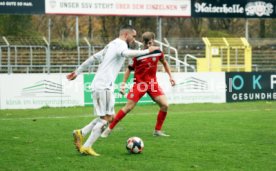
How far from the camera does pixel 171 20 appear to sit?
53.4 m

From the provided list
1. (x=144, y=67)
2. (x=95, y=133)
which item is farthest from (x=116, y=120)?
(x=95, y=133)

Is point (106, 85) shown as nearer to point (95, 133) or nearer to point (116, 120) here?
point (95, 133)

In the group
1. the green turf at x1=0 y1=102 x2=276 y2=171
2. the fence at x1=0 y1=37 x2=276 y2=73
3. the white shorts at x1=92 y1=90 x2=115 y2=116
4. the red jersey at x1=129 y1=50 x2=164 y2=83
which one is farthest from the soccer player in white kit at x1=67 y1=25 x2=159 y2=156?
the fence at x1=0 y1=37 x2=276 y2=73

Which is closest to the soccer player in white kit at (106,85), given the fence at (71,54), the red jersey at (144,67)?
the red jersey at (144,67)

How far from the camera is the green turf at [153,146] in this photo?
9.74m

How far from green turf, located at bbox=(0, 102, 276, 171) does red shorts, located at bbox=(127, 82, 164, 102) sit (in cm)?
82

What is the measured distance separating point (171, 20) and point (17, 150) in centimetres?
4255

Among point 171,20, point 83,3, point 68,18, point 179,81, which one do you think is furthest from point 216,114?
point 68,18

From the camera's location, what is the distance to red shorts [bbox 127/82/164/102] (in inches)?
563

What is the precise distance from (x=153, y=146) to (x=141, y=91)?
2288mm

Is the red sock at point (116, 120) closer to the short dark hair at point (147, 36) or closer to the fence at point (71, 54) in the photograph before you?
the short dark hair at point (147, 36)

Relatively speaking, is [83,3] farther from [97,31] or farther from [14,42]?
[97,31]

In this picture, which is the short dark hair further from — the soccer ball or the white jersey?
the soccer ball

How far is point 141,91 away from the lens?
14297mm
